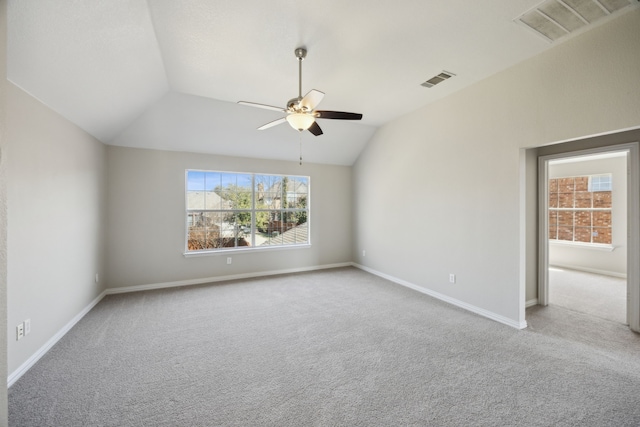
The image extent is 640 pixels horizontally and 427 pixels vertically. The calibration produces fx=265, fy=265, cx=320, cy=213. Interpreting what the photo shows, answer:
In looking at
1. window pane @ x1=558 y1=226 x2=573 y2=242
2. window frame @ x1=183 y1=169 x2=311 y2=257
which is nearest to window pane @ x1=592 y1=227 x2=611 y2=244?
window pane @ x1=558 y1=226 x2=573 y2=242

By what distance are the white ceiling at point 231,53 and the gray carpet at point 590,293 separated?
11.0ft

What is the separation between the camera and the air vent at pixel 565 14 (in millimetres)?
2051

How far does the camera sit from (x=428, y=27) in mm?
2301

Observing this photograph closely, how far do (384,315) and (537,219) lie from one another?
2594 millimetres

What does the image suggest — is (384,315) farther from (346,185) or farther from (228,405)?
(346,185)

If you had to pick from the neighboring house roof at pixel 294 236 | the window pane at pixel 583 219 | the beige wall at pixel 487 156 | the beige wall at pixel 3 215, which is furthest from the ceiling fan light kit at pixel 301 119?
the window pane at pixel 583 219

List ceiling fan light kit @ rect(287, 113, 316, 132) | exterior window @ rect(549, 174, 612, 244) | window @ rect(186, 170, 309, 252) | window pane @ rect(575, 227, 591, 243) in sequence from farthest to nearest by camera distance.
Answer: window pane @ rect(575, 227, 591, 243) → exterior window @ rect(549, 174, 612, 244) → window @ rect(186, 170, 309, 252) → ceiling fan light kit @ rect(287, 113, 316, 132)

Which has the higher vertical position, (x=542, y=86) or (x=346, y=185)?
(x=542, y=86)

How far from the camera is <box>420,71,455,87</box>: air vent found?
10.2ft

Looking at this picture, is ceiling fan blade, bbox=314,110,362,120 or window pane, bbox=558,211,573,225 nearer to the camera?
ceiling fan blade, bbox=314,110,362,120

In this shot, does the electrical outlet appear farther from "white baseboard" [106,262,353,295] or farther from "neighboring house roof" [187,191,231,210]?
"neighboring house roof" [187,191,231,210]

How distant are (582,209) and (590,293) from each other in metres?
2.62

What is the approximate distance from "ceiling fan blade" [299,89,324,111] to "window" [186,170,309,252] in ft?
10.0

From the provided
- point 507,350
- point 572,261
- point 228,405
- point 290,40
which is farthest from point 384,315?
point 572,261
